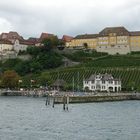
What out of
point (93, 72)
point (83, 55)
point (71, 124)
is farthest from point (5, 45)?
point (71, 124)

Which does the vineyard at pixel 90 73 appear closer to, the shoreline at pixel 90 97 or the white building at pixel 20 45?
the shoreline at pixel 90 97

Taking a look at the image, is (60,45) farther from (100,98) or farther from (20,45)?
(100,98)

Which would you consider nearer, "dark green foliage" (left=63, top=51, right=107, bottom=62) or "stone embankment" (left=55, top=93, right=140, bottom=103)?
"stone embankment" (left=55, top=93, right=140, bottom=103)

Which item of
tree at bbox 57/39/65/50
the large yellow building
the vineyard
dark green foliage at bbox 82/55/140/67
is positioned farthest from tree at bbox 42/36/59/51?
the vineyard

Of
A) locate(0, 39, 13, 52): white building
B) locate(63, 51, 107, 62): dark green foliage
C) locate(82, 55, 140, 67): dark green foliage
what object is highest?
locate(0, 39, 13, 52): white building

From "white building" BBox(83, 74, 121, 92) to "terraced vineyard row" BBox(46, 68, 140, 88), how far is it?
1922 millimetres

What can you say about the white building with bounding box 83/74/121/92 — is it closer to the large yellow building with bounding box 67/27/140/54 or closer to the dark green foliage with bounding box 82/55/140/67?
the dark green foliage with bounding box 82/55/140/67

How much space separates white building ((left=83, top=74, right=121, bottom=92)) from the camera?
338 ft

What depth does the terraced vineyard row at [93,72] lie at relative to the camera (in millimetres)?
106438

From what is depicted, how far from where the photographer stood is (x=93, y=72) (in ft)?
371

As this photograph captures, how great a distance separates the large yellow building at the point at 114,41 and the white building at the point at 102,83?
35.7m

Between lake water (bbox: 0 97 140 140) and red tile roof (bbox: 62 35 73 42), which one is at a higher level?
red tile roof (bbox: 62 35 73 42)

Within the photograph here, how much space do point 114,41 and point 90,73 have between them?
31278mm

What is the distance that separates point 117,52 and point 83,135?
100032 mm
